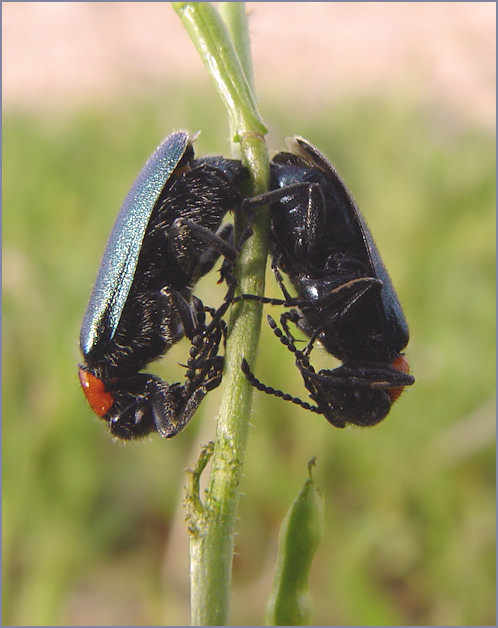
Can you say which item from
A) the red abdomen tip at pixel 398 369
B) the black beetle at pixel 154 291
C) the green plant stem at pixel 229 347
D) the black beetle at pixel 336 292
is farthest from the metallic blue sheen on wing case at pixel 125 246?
the red abdomen tip at pixel 398 369

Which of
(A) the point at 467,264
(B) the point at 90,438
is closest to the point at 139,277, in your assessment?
(B) the point at 90,438

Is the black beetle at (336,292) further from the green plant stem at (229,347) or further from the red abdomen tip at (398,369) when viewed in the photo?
the green plant stem at (229,347)

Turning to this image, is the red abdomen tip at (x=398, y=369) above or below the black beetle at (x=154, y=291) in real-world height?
below

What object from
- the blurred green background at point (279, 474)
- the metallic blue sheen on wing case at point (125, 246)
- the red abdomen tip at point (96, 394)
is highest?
the metallic blue sheen on wing case at point (125, 246)

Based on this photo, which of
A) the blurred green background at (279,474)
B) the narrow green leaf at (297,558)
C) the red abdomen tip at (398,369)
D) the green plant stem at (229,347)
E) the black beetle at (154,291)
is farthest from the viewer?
the blurred green background at (279,474)

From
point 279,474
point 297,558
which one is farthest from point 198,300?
point 279,474

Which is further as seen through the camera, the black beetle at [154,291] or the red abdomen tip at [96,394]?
the red abdomen tip at [96,394]

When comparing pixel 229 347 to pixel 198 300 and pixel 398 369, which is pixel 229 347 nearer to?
pixel 198 300

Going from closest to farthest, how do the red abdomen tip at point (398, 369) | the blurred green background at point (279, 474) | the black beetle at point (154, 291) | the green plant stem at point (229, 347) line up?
the green plant stem at point (229, 347) < the black beetle at point (154, 291) < the red abdomen tip at point (398, 369) < the blurred green background at point (279, 474)
